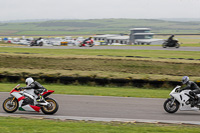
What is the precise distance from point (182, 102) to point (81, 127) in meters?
5.07

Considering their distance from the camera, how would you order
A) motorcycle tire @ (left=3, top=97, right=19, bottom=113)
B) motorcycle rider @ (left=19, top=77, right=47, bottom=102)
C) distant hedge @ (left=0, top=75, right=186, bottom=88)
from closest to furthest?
motorcycle rider @ (left=19, top=77, right=47, bottom=102) < motorcycle tire @ (left=3, top=97, right=19, bottom=113) < distant hedge @ (left=0, top=75, right=186, bottom=88)

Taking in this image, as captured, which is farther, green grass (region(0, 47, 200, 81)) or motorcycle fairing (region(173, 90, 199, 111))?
green grass (region(0, 47, 200, 81))

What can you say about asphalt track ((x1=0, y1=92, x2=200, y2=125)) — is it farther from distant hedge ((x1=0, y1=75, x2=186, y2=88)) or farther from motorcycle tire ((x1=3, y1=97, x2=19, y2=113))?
distant hedge ((x1=0, y1=75, x2=186, y2=88))

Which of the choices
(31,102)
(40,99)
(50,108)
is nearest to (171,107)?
(50,108)

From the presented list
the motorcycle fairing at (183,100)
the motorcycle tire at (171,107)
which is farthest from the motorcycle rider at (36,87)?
the motorcycle fairing at (183,100)

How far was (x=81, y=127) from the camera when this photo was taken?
963 centimetres

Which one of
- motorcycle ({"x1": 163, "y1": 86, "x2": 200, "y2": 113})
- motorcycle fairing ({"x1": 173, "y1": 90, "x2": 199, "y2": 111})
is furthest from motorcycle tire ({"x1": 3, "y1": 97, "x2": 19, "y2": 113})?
motorcycle fairing ({"x1": 173, "y1": 90, "x2": 199, "y2": 111})

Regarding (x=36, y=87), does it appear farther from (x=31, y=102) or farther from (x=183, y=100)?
(x=183, y=100)

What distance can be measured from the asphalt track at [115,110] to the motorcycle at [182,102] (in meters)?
0.25

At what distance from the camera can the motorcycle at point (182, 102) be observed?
41.8 ft

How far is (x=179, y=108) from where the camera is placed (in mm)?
12891

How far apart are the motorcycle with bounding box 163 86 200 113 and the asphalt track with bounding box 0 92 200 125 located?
25 cm

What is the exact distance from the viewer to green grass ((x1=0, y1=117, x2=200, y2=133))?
9.02 metres

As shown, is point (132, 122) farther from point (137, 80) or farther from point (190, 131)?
point (137, 80)
